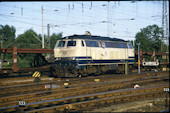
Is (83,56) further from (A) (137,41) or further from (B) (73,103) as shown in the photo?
(A) (137,41)

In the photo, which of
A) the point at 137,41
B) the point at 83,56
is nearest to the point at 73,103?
the point at 83,56

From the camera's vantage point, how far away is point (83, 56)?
1941 cm

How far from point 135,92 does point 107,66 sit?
9850 mm

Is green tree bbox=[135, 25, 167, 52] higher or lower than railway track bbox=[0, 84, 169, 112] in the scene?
higher

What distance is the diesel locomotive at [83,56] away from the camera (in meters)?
19.1

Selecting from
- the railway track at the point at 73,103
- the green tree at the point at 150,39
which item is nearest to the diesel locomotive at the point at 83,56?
the railway track at the point at 73,103

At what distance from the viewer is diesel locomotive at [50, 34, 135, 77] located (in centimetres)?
1908

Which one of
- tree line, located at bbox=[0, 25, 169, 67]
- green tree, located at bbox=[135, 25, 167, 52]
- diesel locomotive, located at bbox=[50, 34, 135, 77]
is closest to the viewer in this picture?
diesel locomotive, located at bbox=[50, 34, 135, 77]

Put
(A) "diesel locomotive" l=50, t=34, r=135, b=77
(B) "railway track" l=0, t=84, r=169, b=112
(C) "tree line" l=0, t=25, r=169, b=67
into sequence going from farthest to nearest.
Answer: (C) "tree line" l=0, t=25, r=169, b=67, (A) "diesel locomotive" l=50, t=34, r=135, b=77, (B) "railway track" l=0, t=84, r=169, b=112

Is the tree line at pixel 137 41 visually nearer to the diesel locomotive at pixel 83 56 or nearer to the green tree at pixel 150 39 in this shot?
the green tree at pixel 150 39

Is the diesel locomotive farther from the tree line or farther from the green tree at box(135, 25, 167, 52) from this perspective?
the green tree at box(135, 25, 167, 52)

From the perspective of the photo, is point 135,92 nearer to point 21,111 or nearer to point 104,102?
point 104,102

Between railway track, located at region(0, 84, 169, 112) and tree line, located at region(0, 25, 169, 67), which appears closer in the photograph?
railway track, located at region(0, 84, 169, 112)

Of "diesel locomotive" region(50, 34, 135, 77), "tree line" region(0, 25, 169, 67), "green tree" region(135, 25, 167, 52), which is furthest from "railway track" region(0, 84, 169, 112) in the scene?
"green tree" region(135, 25, 167, 52)
